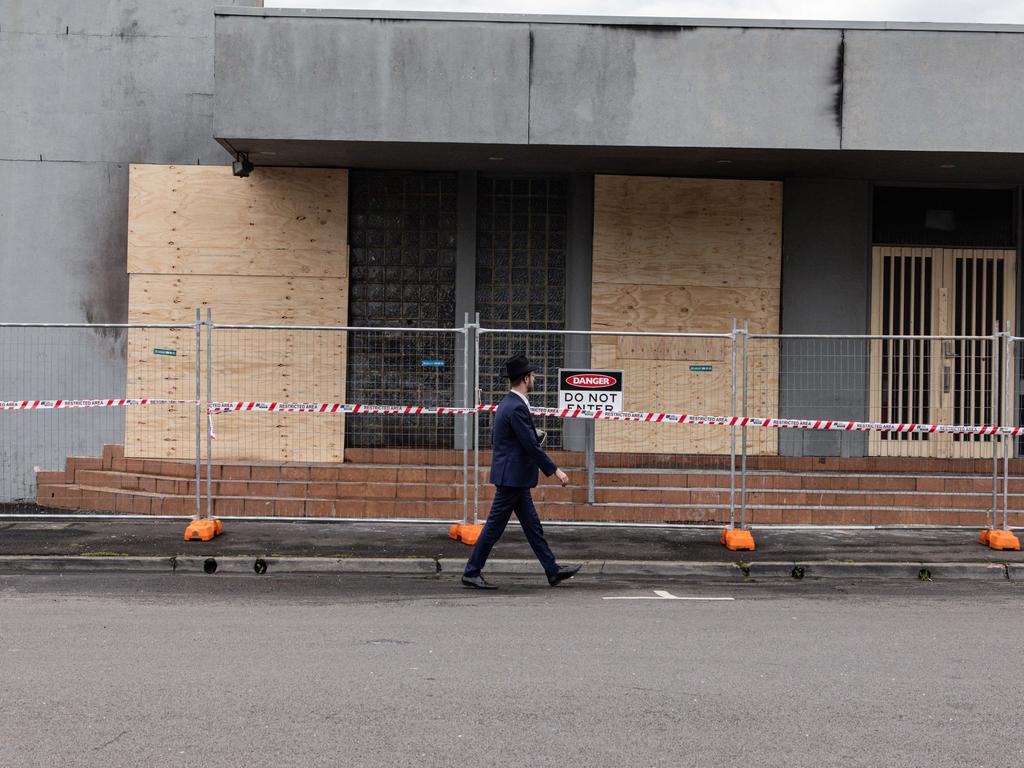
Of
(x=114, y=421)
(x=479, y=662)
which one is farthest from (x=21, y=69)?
(x=479, y=662)

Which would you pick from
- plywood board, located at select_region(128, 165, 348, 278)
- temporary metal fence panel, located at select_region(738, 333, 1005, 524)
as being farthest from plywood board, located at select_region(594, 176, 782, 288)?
plywood board, located at select_region(128, 165, 348, 278)

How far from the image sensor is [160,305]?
555 inches

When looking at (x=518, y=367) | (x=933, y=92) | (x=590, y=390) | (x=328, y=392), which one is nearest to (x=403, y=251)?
(x=328, y=392)

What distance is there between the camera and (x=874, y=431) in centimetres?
1374

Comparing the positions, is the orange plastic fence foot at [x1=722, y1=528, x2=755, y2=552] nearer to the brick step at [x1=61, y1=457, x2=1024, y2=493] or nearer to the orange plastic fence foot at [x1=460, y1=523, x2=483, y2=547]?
the brick step at [x1=61, y1=457, x2=1024, y2=493]

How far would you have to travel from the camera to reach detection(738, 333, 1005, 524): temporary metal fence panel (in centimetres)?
1273

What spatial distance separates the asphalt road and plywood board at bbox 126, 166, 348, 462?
191 inches

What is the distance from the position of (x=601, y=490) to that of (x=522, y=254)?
3.55 m

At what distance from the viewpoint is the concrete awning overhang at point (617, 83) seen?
12492mm

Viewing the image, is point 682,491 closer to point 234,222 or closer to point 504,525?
point 504,525

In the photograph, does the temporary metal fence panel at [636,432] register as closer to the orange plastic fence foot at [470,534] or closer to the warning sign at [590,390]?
the warning sign at [590,390]

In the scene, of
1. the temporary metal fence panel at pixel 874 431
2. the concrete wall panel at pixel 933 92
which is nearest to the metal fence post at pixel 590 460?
the temporary metal fence panel at pixel 874 431

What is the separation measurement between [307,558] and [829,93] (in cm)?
755

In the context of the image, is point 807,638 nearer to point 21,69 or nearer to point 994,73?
point 994,73
